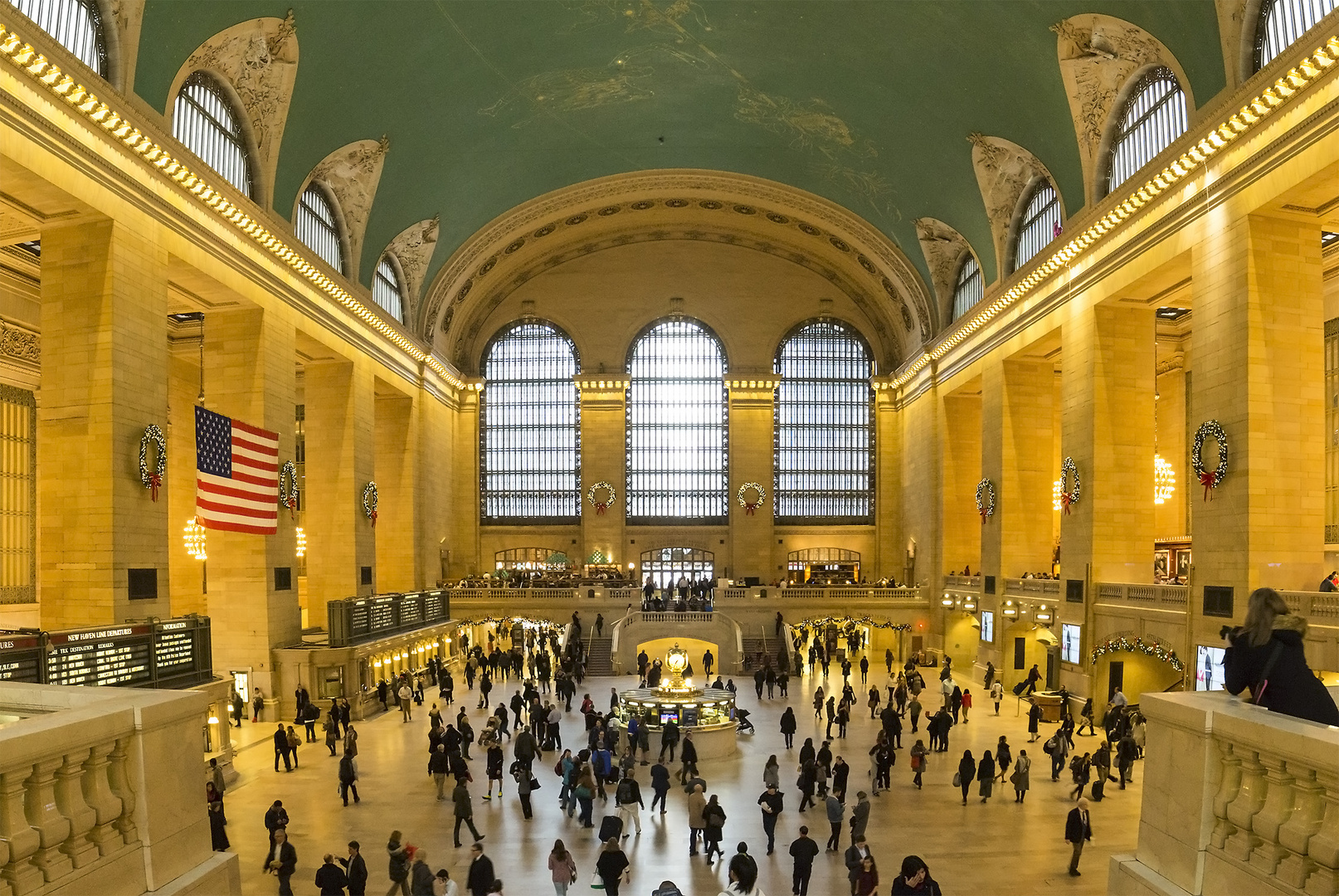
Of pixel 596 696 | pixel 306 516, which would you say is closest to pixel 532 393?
pixel 306 516

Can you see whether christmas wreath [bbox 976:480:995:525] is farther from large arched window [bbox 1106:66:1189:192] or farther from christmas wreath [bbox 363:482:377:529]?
christmas wreath [bbox 363:482:377:529]

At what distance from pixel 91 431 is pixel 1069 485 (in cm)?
2098

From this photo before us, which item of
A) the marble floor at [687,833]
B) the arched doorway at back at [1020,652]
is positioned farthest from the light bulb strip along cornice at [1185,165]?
the marble floor at [687,833]

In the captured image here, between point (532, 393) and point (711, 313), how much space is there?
8.68m

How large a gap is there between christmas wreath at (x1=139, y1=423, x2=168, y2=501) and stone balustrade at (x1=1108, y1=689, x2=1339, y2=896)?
57.7 feet

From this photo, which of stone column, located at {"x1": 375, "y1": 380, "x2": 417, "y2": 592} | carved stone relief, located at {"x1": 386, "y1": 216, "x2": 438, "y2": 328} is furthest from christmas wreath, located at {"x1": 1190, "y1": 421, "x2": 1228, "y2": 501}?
stone column, located at {"x1": 375, "y1": 380, "x2": 417, "y2": 592}

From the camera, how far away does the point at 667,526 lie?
4566 cm

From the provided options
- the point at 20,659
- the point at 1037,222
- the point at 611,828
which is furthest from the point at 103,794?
the point at 1037,222

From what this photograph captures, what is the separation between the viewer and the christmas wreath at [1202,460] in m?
18.2

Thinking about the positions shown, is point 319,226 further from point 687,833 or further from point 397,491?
point 687,833

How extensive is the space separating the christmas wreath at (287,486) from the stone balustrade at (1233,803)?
2367cm

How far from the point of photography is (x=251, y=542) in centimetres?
2406

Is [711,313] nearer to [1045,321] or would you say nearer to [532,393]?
[532,393]

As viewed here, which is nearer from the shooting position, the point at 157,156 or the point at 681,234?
the point at 157,156
